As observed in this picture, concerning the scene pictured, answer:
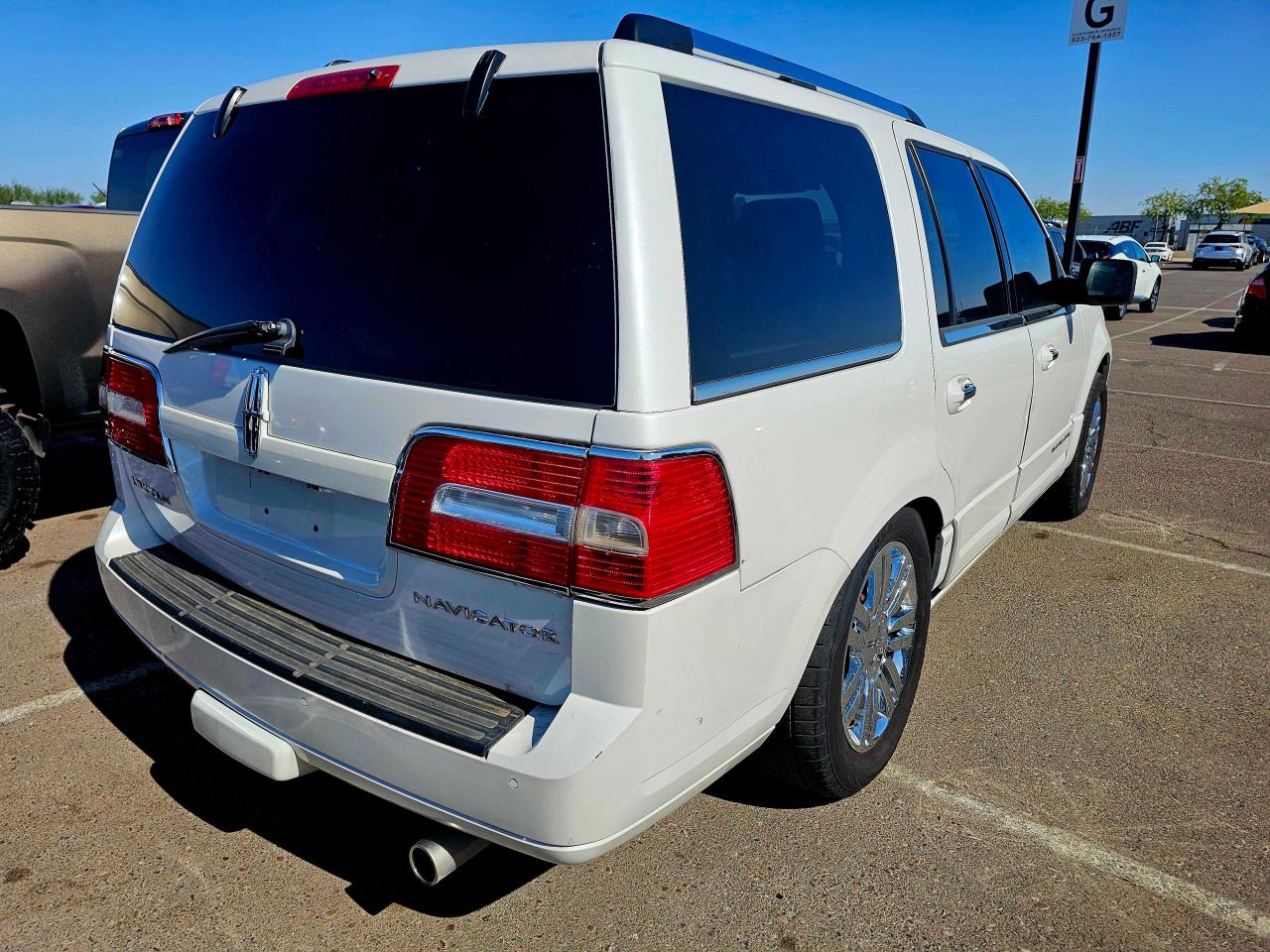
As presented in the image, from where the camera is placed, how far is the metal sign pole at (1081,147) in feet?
39.3

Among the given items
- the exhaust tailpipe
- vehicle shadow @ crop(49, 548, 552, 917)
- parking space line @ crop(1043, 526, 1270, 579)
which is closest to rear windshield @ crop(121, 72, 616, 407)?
the exhaust tailpipe

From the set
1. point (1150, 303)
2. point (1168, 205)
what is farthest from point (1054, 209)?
point (1150, 303)

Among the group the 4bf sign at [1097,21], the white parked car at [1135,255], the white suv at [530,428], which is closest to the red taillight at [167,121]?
the white suv at [530,428]

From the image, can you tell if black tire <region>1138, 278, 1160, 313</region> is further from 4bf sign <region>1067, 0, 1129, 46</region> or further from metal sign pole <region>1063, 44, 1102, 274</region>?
4bf sign <region>1067, 0, 1129, 46</region>

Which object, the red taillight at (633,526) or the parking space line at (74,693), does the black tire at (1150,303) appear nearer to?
the parking space line at (74,693)

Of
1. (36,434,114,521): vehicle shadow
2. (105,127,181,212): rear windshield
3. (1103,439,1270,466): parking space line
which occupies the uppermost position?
(105,127,181,212): rear windshield

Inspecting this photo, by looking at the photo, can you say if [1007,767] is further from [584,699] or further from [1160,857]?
[584,699]

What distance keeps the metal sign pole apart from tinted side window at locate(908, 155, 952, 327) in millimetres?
9779

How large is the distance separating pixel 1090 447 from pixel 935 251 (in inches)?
127

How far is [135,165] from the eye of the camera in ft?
22.2

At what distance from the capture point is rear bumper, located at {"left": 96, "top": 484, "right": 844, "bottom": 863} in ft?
6.01

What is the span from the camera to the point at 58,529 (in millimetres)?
5203

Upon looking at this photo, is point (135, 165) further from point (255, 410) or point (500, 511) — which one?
point (500, 511)

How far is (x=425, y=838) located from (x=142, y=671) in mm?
2082
